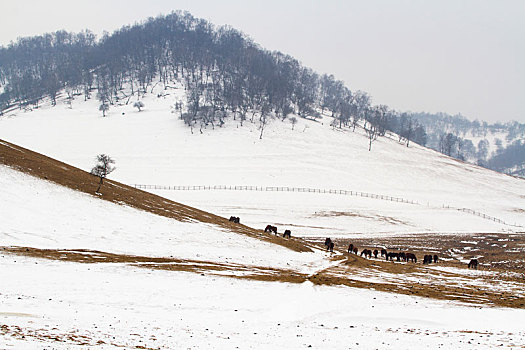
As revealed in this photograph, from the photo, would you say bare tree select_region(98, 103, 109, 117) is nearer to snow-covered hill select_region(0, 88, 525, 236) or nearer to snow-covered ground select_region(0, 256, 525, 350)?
snow-covered hill select_region(0, 88, 525, 236)

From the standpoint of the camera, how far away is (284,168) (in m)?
110

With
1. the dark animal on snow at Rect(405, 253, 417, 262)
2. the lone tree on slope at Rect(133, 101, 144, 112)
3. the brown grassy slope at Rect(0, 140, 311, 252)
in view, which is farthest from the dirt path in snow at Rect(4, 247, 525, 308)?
the lone tree on slope at Rect(133, 101, 144, 112)

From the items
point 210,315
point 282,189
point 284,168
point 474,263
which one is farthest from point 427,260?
point 284,168

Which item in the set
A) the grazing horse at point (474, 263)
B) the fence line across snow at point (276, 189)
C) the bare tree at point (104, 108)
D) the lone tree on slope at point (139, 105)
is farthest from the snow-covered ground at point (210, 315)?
the bare tree at point (104, 108)

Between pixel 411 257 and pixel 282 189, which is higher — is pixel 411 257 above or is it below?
below

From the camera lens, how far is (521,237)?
59.7 m

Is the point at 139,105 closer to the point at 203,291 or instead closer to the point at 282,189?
the point at 282,189

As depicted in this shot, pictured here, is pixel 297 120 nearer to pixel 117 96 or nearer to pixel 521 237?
pixel 117 96

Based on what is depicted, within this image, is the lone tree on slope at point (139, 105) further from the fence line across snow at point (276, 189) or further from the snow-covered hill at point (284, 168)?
the fence line across snow at point (276, 189)

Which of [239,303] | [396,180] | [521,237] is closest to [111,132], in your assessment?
[396,180]

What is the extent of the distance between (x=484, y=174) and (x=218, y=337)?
5473 inches

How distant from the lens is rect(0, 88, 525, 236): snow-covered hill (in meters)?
73.9

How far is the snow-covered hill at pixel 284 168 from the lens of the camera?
243 feet

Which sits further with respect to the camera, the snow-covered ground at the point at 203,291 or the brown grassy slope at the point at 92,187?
the brown grassy slope at the point at 92,187
